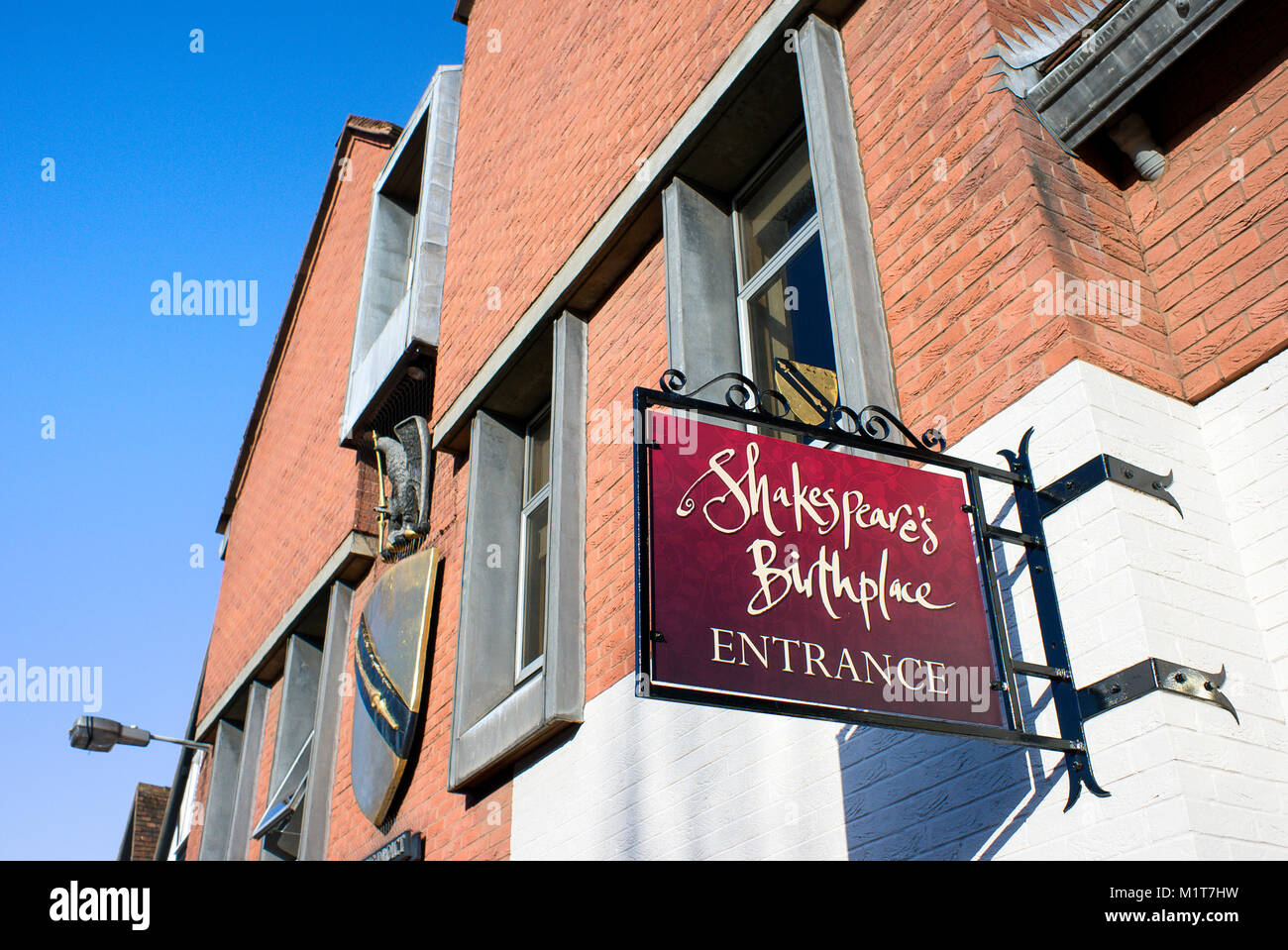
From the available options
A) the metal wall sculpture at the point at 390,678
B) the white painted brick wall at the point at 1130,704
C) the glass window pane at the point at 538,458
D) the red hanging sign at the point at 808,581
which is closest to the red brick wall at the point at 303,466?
the metal wall sculpture at the point at 390,678

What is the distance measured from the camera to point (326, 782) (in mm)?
8367

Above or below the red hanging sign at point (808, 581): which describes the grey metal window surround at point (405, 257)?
above

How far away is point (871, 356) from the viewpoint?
392cm

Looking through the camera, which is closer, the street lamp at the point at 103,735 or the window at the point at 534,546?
the window at the point at 534,546

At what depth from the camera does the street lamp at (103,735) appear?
36.9ft

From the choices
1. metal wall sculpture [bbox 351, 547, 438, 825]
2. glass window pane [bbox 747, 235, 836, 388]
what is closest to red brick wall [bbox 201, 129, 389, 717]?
metal wall sculpture [bbox 351, 547, 438, 825]

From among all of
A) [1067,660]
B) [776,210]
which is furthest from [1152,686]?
[776,210]

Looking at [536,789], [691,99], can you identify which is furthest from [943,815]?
[691,99]

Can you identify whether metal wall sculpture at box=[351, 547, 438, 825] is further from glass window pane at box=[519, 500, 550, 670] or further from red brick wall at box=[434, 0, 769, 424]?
red brick wall at box=[434, 0, 769, 424]

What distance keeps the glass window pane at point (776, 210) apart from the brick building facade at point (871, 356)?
3 centimetres

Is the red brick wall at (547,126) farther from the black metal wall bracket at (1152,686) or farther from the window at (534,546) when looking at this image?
the black metal wall bracket at (1152,686)

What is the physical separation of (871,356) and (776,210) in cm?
188

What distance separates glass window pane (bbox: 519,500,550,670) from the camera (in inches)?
258
